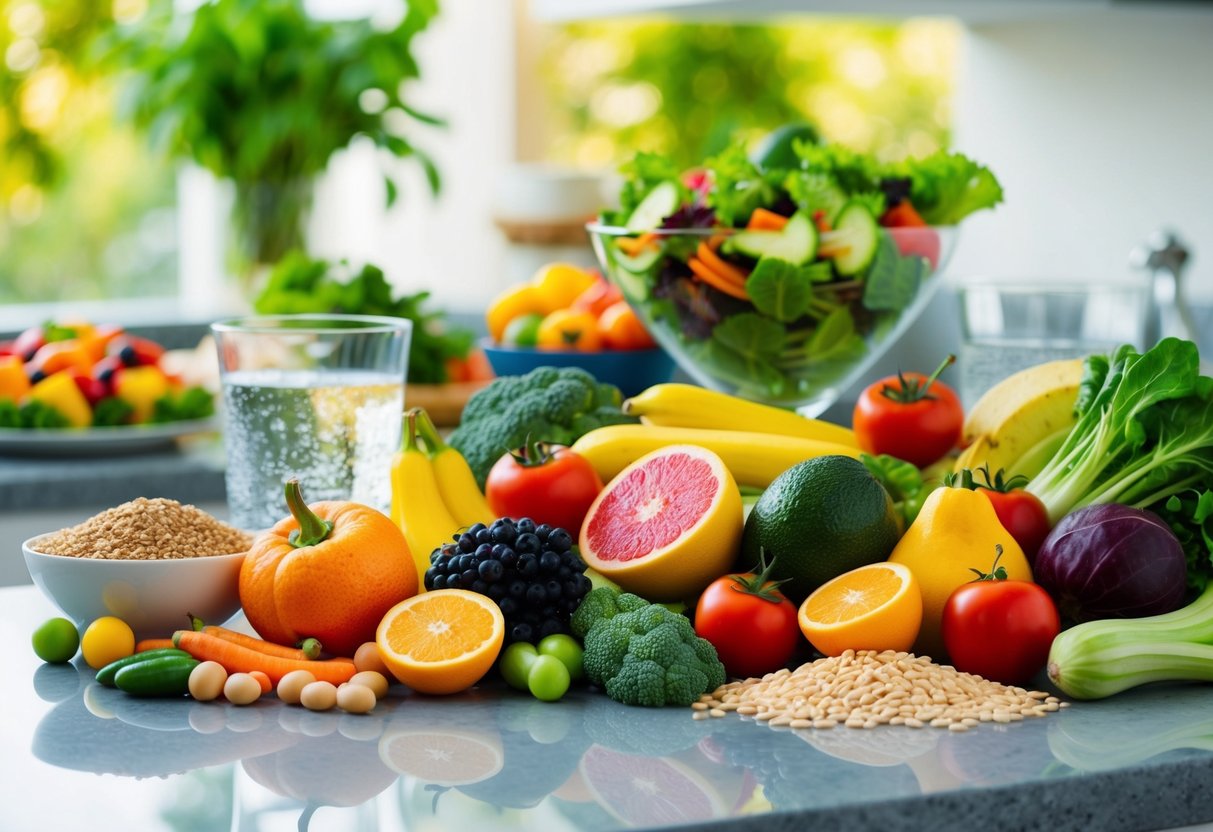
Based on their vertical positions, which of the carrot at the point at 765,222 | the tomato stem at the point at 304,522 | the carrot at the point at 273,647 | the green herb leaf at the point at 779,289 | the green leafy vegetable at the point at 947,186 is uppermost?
the green leafy vegetable at the point at 947,186

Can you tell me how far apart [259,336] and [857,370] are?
0.70m

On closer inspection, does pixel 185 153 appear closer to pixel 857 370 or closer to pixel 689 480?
pixel 857 370

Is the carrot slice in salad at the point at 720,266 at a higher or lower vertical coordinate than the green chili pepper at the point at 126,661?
higher

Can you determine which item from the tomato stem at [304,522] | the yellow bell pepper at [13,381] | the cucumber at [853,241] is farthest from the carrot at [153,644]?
the yellow bell pepper at [13,381]

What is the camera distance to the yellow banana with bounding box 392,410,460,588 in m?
1.23

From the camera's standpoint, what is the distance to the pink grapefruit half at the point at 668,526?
112cm

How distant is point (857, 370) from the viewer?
5.67 ft

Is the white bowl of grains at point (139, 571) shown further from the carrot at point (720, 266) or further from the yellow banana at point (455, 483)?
the carrot at point (720, 266)

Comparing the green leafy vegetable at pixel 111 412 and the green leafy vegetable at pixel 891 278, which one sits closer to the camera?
the green leafy vegetable at pixel 891 278

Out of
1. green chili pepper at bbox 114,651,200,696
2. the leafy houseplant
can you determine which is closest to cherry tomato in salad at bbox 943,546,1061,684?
green chili pepper at bbox 114,651,200,696

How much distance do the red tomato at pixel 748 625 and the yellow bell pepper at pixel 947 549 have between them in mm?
106

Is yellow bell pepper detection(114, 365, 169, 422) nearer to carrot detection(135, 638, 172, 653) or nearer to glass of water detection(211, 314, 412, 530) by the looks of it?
glass of water detection(211, 314, 412, 530)

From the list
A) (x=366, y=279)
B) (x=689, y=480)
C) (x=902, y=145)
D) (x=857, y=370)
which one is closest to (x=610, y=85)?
(x=902, y=145)

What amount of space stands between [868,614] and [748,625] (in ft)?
0.28
